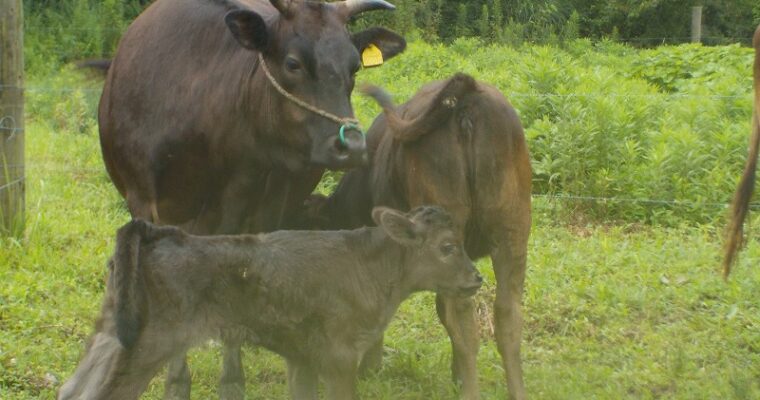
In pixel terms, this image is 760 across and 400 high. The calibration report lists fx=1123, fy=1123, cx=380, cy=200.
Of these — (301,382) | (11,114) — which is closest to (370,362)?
(301,382)

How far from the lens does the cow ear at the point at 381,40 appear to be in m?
6.54

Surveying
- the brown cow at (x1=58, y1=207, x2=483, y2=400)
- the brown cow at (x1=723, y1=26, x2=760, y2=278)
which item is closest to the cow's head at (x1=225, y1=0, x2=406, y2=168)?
the brown cow at (x1=58, y1=207, x2=483, y2=400)

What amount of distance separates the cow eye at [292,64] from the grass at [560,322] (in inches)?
76.2

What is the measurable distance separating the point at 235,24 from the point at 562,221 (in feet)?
14.5

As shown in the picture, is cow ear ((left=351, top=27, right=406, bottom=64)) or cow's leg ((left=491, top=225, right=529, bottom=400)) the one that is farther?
cow ear ((left=351, top=27, right=406, bottom=64))

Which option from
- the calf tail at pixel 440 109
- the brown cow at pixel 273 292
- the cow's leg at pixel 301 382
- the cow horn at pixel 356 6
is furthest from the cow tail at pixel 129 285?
the cow horn at pixel 356 6

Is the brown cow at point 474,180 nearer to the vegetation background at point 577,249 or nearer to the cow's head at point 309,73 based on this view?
the cow's head at point 309,73

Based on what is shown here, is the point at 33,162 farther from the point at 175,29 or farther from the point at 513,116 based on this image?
the point at 513,116

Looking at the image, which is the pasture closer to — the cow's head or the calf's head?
the calf's head

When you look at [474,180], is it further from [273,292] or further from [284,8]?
[284,8]

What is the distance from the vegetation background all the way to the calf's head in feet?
3.06

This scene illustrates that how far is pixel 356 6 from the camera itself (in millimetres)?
6414

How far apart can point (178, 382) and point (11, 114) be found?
2.99m

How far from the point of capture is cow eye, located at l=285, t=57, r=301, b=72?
5855 millimetres
